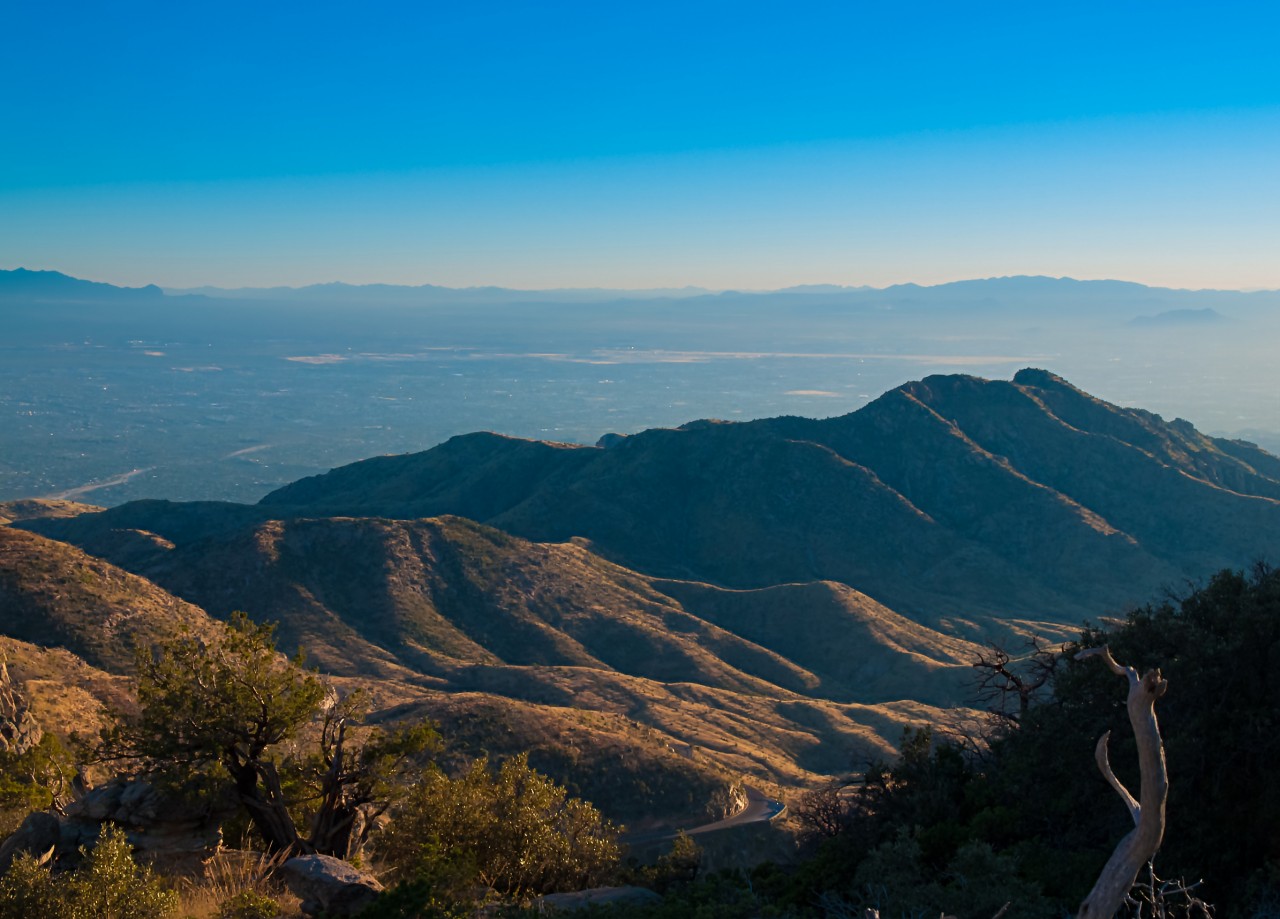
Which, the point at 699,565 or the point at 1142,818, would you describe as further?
the point at 699,565

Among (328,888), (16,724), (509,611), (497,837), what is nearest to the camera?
(328,888)

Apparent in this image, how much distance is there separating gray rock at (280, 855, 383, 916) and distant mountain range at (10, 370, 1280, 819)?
45.5 metres

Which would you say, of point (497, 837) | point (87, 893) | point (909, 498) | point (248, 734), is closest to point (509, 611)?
point (909, 498)

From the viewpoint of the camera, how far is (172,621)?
2857 inches

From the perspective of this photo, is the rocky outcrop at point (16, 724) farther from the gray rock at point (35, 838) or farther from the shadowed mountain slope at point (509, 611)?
the shadowed mountain slope at point (509, 611)

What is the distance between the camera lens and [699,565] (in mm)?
136500

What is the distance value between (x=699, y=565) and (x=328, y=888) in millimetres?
123042

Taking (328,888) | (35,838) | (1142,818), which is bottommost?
(35,838)

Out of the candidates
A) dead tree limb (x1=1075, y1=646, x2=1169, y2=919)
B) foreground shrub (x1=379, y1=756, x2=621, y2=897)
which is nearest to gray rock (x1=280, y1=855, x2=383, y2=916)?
foreground shrub (x1=379, y1=756, x2=621, y2=897)

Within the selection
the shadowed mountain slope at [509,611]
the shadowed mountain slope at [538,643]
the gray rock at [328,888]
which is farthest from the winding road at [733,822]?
the gray rock at [328,888]

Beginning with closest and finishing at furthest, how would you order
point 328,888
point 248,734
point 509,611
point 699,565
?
1. point 328,888
2. point 248,734
3. point 509,611
4. point 699,565

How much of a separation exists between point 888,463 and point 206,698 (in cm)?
14523

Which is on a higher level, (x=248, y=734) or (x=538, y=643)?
(x=248, y=734)

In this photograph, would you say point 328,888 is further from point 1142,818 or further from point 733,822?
point 733,822
